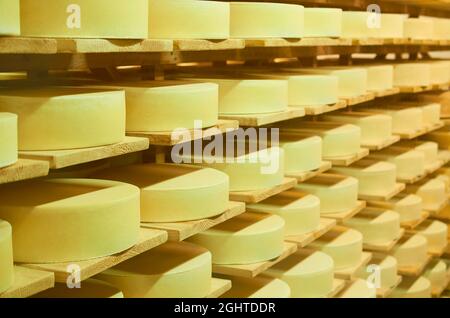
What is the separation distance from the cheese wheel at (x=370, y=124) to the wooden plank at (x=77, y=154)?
247 centimetres

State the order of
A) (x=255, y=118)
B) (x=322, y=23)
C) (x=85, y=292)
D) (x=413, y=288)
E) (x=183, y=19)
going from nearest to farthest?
1. (x=85, y=292)
2. (x=183, y=19)
3. (x=255, y=118)
4. (x=322, y=23)
5. (x=413, y=288)

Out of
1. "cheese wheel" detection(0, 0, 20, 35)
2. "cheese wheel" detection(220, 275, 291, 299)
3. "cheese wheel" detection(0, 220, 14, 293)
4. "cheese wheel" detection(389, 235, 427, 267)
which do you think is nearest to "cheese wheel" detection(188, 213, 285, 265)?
"cheese wheel" detection(220, 275, 291, 299)

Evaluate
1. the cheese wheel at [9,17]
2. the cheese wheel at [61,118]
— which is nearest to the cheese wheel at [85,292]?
the cheese wheel at [61,118]

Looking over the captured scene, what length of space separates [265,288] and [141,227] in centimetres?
103

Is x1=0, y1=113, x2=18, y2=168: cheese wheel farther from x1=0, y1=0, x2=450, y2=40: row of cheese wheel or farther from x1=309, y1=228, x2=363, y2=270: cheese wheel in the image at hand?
x1=309, y1=228, x2=363, y2=270: cheese wheel

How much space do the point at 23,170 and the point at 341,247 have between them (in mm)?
2620

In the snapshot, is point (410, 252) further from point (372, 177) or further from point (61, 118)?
point (61, 118)

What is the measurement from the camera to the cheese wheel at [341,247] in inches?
170

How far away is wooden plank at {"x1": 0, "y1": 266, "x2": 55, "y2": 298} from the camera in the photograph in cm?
212

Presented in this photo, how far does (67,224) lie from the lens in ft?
7.61

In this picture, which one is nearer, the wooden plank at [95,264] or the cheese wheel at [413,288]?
the wooden plank at [95,264]

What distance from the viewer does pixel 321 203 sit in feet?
14.1

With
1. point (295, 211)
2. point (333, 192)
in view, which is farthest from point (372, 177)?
point (295, 211)

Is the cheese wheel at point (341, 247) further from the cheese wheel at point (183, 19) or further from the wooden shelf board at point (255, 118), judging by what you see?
the cheese wheel at point (183, 19)
